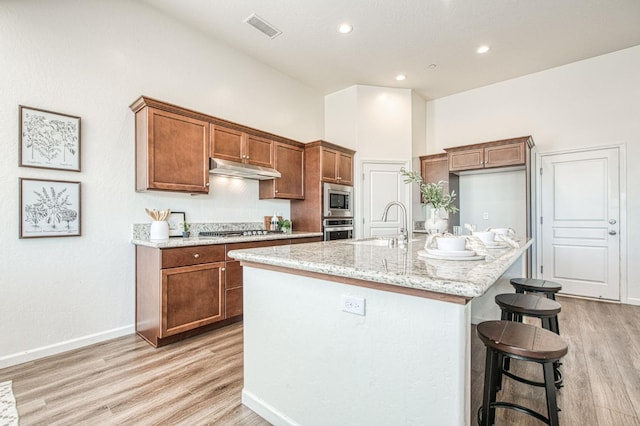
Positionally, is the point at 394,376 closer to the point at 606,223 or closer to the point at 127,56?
the point at 127,56

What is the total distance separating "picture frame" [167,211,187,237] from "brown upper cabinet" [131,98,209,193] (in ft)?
1.25

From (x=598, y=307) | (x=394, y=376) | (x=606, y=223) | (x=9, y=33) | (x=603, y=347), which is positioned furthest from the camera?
(x=606, y=223)

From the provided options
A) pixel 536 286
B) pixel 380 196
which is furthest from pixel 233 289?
pixel 380 196

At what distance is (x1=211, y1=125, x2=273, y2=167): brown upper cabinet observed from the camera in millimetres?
3391

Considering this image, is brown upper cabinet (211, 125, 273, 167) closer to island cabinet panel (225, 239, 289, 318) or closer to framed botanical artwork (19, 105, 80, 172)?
island cabinet panel (225, 239, 289, 318)

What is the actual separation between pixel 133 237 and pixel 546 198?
539 cm

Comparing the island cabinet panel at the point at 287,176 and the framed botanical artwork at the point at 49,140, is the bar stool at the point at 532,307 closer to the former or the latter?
the island cabinet panel at the point at 287,176

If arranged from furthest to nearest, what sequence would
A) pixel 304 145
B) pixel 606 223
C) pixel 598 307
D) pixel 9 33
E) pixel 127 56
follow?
pixel 304 145 < pixel 606 223 < pixel 598 307 < pixel 127 56 < pixel 9 33

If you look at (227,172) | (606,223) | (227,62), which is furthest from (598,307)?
(227,62)

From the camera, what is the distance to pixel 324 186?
442 cm

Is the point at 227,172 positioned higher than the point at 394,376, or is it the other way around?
the point at 227,172

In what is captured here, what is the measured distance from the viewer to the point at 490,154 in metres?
4.59

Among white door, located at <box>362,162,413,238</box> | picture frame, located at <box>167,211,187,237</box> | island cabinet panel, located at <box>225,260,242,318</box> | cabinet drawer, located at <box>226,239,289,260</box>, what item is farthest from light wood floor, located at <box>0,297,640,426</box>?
white door, located at <box>362,162,413,238</box>

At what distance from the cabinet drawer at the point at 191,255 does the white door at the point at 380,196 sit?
2.66 meters
